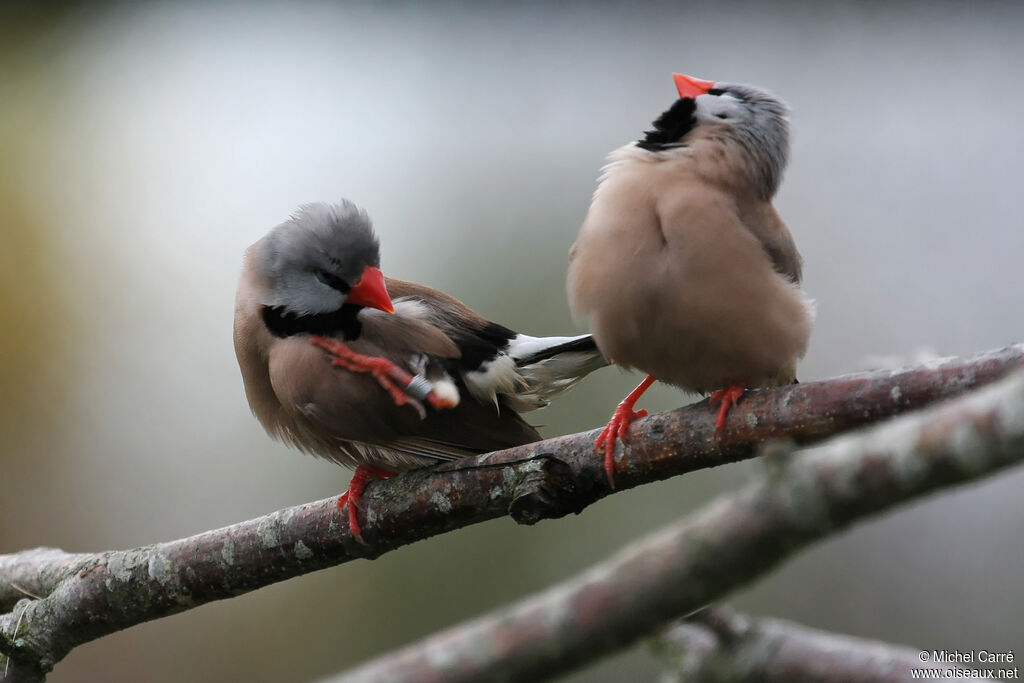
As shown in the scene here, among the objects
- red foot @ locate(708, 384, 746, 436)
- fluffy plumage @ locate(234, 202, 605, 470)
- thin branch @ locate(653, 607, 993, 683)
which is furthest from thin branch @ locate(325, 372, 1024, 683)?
fluffy plumage @ locate(234, 202, 605, 470)

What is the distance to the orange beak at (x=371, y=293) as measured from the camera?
2.30 metres

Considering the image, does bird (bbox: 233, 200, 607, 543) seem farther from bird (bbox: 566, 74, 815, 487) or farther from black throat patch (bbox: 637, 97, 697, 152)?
black throat patch (bbox: 637, 97, 697, 152)

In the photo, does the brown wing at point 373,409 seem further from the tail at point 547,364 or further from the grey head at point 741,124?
the grey head at point 741,124

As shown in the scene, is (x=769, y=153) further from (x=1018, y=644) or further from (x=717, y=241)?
(x=1018, y=644)

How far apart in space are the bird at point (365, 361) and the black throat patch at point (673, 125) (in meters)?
0.47

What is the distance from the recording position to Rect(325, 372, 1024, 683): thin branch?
0.97 metres

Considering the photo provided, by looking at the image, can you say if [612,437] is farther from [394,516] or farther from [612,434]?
[394,516]

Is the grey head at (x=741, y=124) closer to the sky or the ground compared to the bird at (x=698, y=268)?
closer to the sky

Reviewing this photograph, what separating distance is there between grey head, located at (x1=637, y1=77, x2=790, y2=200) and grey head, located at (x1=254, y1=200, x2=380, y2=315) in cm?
70

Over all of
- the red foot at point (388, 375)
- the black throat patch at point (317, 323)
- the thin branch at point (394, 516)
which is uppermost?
the black throat patch at point (317, 323)

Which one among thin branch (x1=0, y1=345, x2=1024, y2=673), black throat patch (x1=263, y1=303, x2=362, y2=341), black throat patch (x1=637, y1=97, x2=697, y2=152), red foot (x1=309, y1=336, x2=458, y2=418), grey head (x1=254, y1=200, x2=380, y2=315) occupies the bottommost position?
thin branch (x1=0, y1=345, x2=1024, y2=673)

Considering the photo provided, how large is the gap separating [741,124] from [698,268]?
1.34 ft

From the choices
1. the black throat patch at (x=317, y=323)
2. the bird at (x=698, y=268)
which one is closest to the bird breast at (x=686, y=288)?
the bird at (x=698, y=268)

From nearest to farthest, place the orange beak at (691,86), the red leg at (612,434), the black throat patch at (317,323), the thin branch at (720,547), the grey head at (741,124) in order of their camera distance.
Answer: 1. the thin branch at (720,547)
2. the red leg at (612,434)
3. the grey head at (741,124)
4. the orange beak at (691,86)
5. the black throat patch at (317,323)
